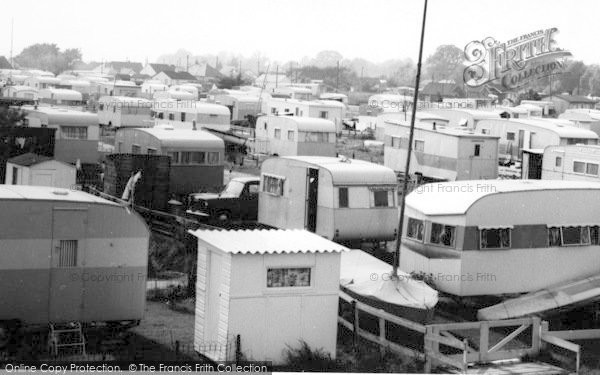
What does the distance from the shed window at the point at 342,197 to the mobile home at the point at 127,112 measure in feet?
56.8

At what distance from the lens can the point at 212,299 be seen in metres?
9.34

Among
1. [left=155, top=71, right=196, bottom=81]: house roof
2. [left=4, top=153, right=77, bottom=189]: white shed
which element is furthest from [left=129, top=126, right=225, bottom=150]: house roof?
[left=155, top=71, right=196, bottom=81]: house roof

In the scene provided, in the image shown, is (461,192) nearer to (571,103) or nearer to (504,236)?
(504,236)

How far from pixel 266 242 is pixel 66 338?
2.15 metres

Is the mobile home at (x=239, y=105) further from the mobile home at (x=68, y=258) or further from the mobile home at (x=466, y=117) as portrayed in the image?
the mobile home at (x=68, y=258)

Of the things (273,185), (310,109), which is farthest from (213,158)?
(310,109)

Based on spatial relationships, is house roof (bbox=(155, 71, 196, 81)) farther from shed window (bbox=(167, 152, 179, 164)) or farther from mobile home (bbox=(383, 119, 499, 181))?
shed window (bbox=(167, 152, 179, 164))

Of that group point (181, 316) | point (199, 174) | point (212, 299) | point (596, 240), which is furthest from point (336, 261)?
point (199, 174)

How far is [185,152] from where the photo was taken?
1959 cm

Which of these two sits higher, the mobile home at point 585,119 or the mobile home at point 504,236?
the mobile home at point 585,119

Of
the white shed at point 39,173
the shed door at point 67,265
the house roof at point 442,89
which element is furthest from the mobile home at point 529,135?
the house roof at point 442,89

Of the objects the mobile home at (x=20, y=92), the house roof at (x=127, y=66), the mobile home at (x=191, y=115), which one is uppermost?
the house roof at (x=127, y=66)

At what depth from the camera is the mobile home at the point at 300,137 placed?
24.8 meters

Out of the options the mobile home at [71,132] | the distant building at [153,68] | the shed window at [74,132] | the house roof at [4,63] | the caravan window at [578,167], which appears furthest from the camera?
the distant building at [153,68]
